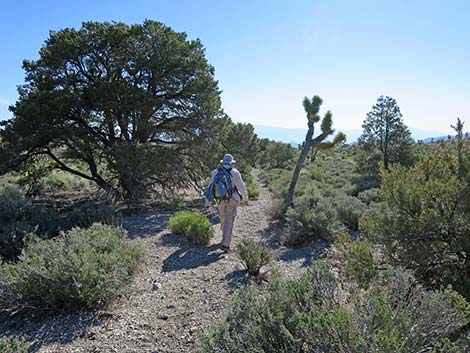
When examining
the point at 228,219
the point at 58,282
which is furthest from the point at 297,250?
the point at 58,282

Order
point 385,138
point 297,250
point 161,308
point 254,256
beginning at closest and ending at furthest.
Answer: point 161,308, point 254,256, point 297,250, point 385,138

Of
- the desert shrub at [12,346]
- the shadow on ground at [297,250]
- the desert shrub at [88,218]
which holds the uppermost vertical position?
the desert shrub at [88,218]

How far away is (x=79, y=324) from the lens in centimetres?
411

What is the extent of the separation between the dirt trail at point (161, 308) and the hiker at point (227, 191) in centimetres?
66

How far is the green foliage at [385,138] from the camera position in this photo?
68.3 feet

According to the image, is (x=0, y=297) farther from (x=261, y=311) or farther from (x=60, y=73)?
(x=60, y=73)

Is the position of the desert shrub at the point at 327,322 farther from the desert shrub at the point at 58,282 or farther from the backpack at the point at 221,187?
the backpack at the point at 221,187

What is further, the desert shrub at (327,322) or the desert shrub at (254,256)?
the desert shrub at (254,256)

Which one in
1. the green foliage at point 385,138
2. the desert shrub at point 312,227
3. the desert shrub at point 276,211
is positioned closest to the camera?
the desert shrub at point 312,227

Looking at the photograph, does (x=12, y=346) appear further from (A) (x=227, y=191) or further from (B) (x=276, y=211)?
(B) (x=276, y=211)

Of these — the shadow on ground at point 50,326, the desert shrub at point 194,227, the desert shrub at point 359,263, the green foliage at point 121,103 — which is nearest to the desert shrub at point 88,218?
the desert shrub at point 194,227

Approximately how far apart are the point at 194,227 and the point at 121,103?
6.23 metres

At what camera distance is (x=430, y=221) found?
157 inches

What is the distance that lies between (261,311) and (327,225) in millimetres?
6027
